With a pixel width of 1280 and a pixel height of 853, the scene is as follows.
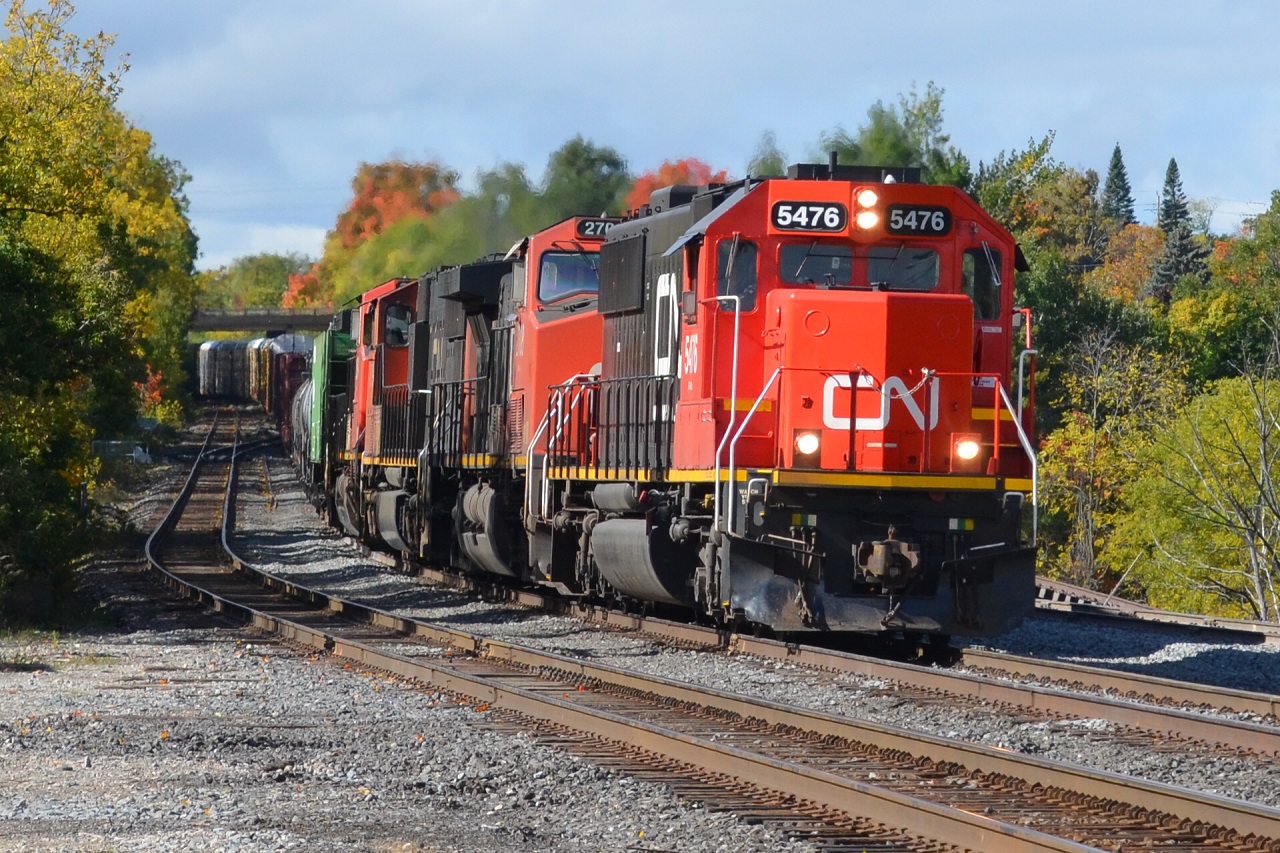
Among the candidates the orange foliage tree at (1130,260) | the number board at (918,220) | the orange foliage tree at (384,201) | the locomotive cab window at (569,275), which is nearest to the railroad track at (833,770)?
the number board at (918,220)

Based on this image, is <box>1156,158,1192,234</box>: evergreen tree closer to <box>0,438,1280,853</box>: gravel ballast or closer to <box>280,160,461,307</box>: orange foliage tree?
<box>280,160,461,307</box>: orange foliage tree

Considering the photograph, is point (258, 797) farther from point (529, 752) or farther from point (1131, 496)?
point (1131, 496)

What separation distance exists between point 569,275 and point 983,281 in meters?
5.42

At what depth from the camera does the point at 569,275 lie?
16141 mm

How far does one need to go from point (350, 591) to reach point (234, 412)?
5870 cm

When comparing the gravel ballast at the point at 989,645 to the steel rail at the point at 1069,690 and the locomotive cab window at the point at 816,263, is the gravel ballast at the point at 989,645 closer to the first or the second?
the steel rail at the point at 1069,690

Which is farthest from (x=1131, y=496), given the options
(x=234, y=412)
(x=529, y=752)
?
(x=234, y=412)

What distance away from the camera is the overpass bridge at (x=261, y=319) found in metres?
93.8

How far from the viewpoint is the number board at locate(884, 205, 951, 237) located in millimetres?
11492

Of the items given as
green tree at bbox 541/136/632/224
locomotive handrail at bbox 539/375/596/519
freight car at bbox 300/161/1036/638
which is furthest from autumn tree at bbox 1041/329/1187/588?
freight car at bbox 300/161/1036/638

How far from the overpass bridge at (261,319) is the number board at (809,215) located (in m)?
82.7

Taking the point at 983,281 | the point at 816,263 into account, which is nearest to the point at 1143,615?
the point at 983,281

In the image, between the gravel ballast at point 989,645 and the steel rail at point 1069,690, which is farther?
the steel rail at point 1069,690

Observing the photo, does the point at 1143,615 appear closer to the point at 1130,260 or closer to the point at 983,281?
the point at 983,281
